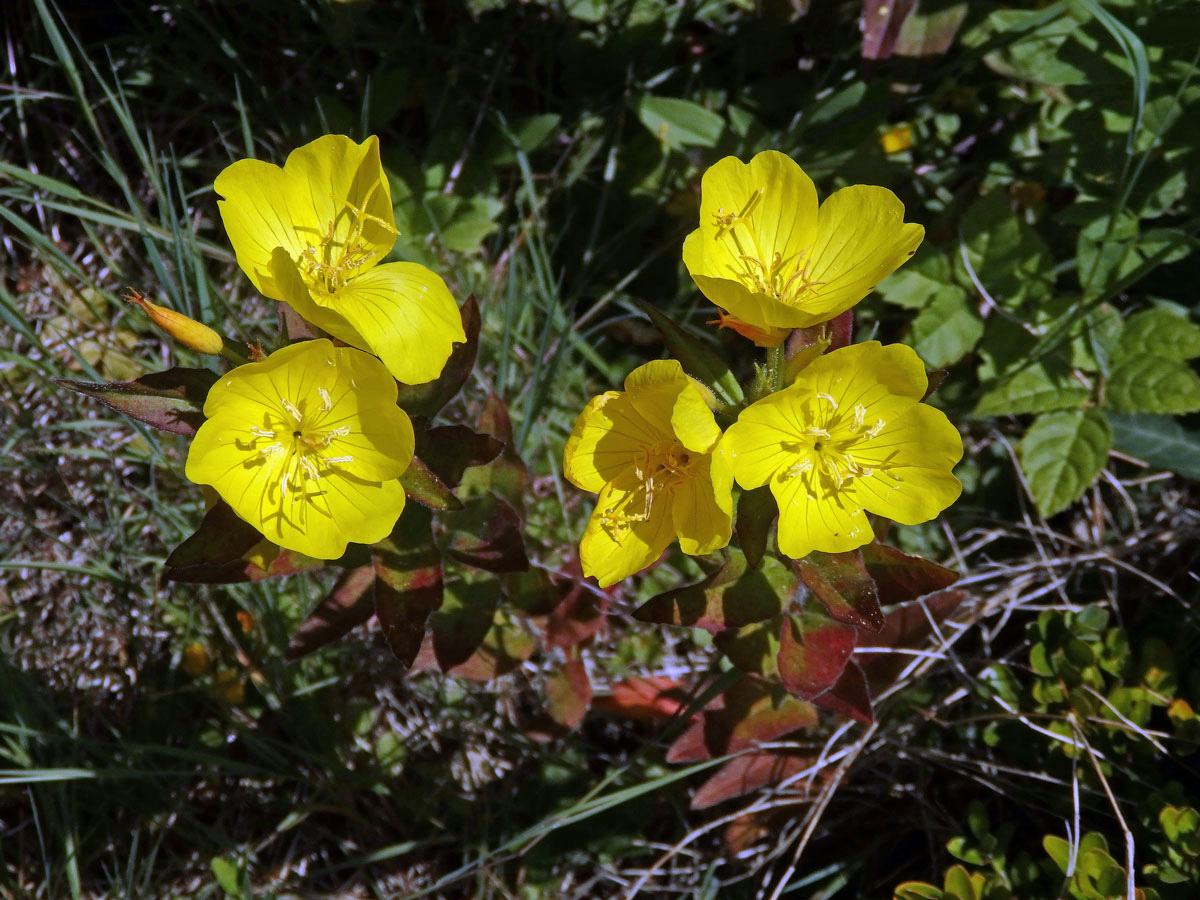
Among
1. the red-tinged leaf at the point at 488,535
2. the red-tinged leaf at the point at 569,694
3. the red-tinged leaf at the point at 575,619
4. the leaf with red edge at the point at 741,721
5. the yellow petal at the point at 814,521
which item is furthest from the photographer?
the red-tinged leaf at the point at 569,694

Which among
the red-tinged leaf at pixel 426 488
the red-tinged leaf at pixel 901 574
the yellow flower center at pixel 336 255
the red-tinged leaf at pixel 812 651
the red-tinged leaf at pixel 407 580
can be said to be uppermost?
the yellow flower center at pixel 336 255

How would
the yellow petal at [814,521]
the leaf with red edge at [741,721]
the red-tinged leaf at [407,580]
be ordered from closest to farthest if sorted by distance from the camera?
the yellow petal at [814,521] < the red-tinged leaf at [407,580] < the leaf with red edge at [741,721]

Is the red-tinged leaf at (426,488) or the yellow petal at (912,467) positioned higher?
the red-tinged leaf at (426,488)

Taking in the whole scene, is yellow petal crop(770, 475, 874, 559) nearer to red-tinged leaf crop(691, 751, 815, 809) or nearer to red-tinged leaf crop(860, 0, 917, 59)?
red-tinged leaf crop(691, 751, 815, 809)

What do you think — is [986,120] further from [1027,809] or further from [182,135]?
[182,135]

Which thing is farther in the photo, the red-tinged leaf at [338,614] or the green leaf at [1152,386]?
the green leaf at [1152,386]

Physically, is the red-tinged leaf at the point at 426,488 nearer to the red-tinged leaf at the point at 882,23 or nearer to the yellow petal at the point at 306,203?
the yellow petal at the point at 306,203

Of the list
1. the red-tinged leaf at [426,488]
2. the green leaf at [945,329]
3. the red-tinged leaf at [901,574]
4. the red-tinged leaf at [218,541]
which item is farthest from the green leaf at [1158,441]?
the red-tinged leaf at [218,541]

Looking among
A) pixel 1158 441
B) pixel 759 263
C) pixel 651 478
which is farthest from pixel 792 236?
pixel 1158 441
